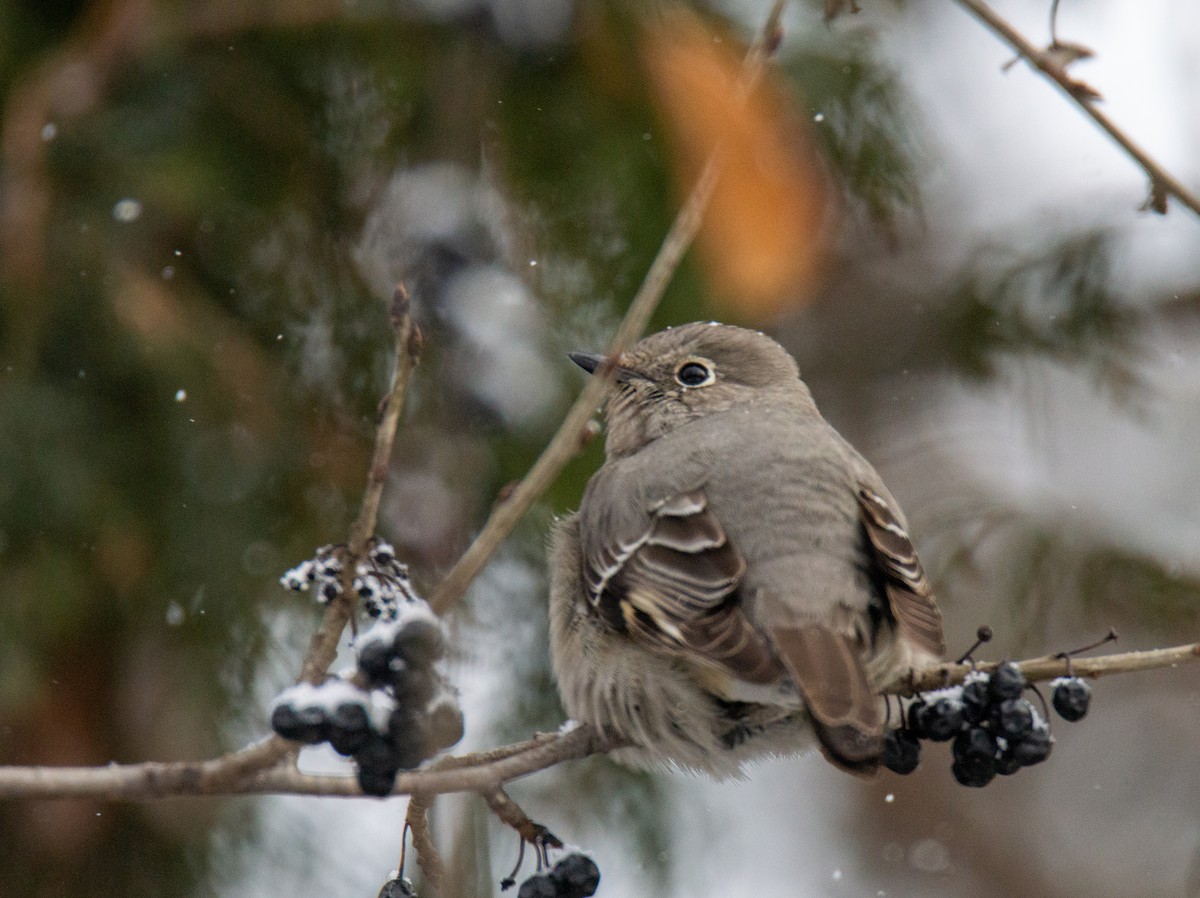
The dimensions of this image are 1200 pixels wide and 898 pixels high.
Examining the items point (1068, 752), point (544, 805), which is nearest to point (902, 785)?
point (1068, 752)

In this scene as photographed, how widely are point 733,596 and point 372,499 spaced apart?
4.42 feet

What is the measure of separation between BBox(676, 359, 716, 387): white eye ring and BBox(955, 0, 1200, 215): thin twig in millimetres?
1292

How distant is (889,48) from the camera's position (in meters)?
4.53

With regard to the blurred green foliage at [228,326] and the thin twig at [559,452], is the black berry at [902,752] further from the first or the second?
the blurred green foliage at [228,326]

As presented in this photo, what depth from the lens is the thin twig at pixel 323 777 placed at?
191cm

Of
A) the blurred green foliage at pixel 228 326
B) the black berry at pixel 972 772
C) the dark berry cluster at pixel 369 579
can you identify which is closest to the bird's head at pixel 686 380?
the blurred green foliage at pixel 228 326

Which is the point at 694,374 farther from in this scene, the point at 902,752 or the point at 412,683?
the point at 412,683

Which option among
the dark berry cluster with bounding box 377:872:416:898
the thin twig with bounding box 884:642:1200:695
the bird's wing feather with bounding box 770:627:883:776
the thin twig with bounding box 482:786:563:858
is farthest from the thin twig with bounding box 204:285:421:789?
the thin twig with bounding box 884:642:1200:695

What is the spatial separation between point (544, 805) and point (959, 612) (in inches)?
72.4

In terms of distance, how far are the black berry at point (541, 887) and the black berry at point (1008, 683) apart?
97 cm

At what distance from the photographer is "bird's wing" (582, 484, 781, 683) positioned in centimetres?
288

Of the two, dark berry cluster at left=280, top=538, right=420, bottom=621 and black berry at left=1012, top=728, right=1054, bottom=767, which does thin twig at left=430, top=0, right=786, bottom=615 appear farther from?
black berry at left=1012, top=728, right=1054, bottom=767

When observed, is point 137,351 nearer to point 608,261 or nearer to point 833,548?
point 608,261

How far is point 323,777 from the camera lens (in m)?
2.13
